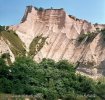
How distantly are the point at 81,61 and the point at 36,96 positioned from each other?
3081 cm

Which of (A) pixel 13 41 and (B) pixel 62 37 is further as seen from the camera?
(B) pixel 62 37

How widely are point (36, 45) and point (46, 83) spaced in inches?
1130

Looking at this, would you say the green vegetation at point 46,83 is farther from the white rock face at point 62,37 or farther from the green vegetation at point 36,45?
the green vegetation at point 36,45

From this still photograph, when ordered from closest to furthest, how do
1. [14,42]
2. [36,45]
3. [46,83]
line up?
[46,83], [14,42], [36,45]

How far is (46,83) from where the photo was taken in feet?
271

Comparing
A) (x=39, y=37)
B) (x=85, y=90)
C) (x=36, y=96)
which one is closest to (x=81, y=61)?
(x=39, y=37)

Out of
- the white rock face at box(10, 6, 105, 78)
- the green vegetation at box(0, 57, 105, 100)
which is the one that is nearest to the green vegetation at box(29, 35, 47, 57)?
the white rock face at box(10, 6, 105, 78)

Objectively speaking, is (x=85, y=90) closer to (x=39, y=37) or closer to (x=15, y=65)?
(x=15, y=65)

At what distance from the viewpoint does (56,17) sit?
119 m

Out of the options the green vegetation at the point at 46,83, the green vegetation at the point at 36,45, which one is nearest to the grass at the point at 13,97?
the green vegetation at the point at 46,83

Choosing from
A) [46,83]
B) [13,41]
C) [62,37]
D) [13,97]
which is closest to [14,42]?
[13,41]

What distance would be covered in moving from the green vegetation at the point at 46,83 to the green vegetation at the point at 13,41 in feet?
38.1

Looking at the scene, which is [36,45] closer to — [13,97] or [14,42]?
[14,42]

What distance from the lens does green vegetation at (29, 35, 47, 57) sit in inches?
4206
